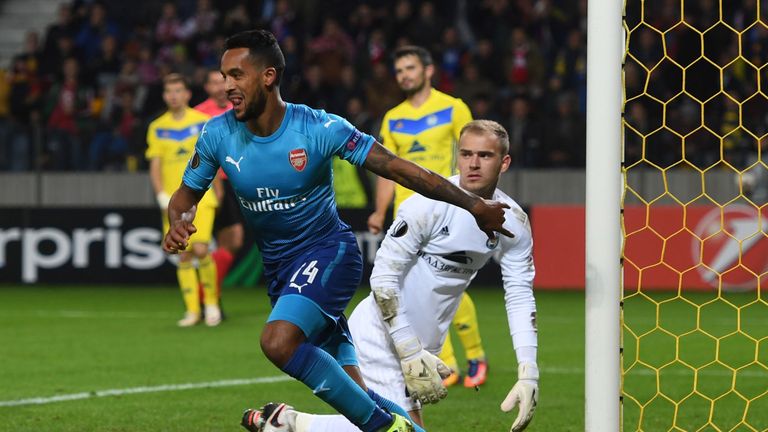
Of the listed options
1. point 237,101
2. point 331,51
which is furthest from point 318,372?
point 331,51

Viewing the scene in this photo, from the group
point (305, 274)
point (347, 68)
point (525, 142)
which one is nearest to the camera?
point (305, 274)

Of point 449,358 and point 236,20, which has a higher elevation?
point 449,358

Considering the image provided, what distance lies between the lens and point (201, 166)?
5.12 meters

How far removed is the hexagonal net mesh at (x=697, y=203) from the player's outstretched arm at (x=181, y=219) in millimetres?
3942

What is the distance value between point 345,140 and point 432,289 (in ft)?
2.88

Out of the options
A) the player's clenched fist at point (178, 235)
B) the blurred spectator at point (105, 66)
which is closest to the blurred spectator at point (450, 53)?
the blurred spectator at point (105, 66)

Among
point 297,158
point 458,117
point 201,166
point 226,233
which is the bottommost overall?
point 226,233

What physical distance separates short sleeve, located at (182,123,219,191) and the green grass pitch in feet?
5.07

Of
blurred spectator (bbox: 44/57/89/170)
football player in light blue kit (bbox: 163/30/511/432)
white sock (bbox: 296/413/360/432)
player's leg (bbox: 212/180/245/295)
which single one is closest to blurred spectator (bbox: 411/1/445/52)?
blurred spectator (bbox: 44/57/89/170)

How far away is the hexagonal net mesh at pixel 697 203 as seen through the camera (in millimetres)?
9812

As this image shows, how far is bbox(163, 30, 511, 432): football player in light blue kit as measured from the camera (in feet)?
15.9

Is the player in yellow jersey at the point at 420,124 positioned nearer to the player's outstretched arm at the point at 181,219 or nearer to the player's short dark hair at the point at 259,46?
the player's outstretched arm at the point at 181,219

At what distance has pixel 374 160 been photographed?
4832 mm

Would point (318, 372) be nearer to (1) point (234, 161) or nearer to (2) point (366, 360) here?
(2) point (366, 360)
